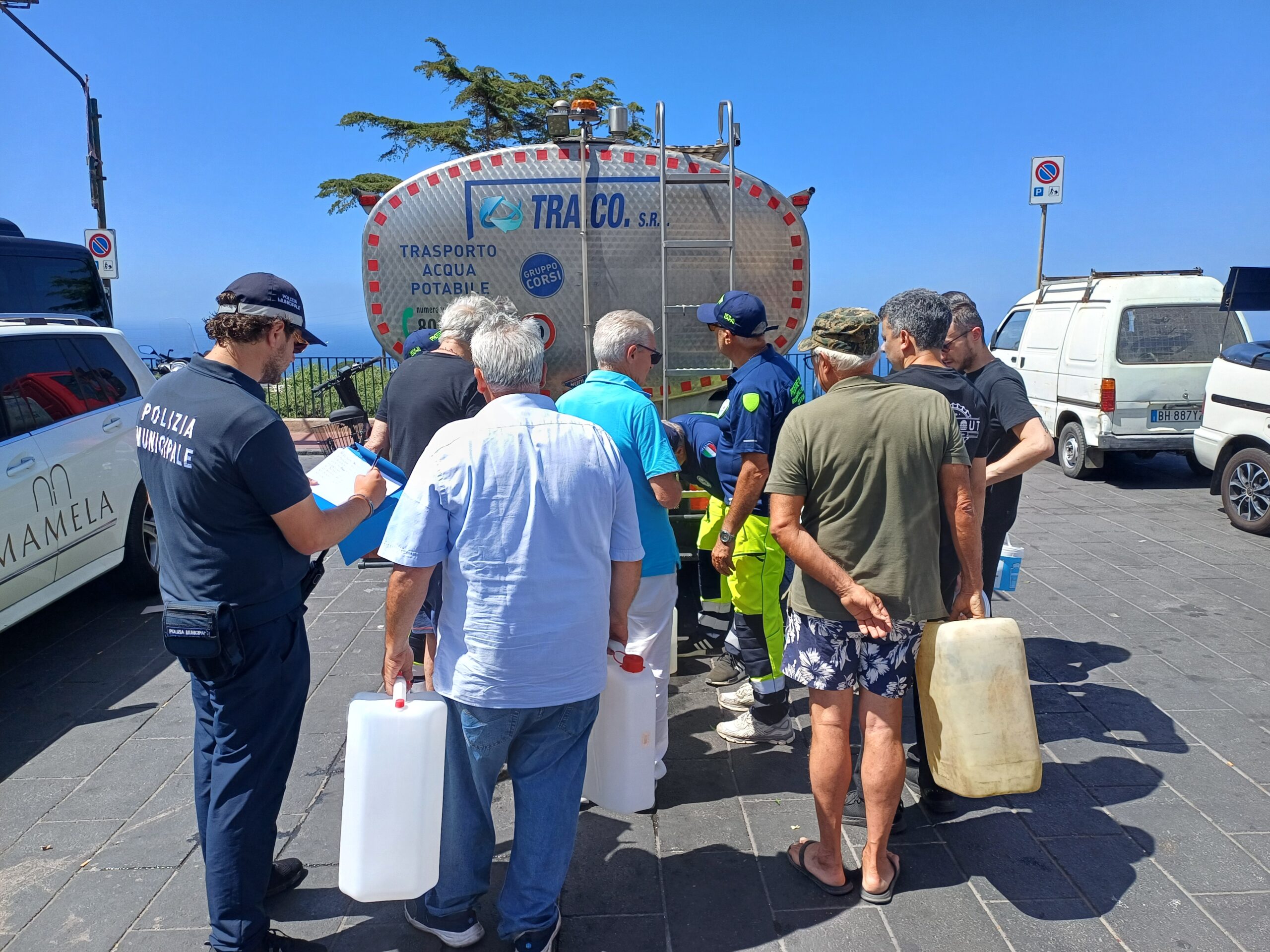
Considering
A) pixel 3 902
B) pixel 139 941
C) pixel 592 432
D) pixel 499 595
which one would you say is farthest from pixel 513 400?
pixel 3 902

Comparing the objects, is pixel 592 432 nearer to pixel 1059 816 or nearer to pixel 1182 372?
pixel 1059 816

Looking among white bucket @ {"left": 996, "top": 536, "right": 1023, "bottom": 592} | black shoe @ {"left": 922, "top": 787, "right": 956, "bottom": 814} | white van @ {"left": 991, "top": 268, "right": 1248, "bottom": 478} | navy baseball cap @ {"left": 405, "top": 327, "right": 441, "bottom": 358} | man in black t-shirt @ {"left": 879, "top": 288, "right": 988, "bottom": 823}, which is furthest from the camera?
white van @ {"left": 991, "top": 268, "right": 1248, "bottom": 478}

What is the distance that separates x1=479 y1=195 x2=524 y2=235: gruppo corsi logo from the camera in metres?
5.25

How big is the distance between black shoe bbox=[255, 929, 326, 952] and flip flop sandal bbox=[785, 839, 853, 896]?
1.56m

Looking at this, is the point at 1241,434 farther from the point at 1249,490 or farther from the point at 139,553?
the point at 139,553

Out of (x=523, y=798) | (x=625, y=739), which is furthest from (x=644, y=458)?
(x=523, y=798)

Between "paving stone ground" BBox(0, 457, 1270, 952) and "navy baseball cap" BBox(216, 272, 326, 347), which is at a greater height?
"navy baseball cap" BBox(216, 272, 326, 347)

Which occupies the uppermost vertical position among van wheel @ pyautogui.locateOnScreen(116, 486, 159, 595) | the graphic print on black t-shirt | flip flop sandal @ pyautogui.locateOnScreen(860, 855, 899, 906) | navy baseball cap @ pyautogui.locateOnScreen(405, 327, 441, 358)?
navy baseball cap @ pyautogui.locateOnScreen(405, 327, 441, 358)

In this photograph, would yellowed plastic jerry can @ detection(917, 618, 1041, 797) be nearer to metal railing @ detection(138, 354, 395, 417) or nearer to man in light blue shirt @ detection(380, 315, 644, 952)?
man in light blue shirt @ detection(380, 315, 644, 952)

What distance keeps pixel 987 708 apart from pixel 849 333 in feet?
4.24

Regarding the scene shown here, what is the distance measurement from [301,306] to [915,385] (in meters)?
2.05

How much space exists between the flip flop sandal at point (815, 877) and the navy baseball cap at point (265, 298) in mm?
2424

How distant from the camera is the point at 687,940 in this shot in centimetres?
278

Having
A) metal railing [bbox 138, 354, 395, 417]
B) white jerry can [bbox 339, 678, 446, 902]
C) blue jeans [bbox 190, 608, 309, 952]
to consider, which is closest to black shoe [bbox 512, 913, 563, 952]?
white jerry can [bbox 339, 678, 446, 902]
